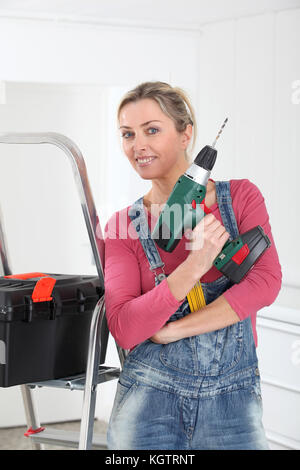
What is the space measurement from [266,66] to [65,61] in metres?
0.83

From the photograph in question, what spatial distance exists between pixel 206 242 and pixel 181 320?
186 millimetres

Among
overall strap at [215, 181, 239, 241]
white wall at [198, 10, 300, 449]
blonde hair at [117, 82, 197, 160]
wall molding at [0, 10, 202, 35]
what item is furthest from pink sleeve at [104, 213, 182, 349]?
wall molding at [0, 10, 202, 35]

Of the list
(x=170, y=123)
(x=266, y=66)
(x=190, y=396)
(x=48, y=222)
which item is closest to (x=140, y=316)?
(x=190, y=396)

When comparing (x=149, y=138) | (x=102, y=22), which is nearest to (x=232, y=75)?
(x=102, y=22)

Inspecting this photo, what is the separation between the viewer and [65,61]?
2.60 metres

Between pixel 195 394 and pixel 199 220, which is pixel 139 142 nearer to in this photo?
pixel 199 220

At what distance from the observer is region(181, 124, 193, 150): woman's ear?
1532 mm

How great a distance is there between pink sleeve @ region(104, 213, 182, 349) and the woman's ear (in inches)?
11.0

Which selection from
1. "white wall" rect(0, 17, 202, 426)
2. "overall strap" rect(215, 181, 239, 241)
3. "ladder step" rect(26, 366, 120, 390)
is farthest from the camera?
"white wall" rect(0, 17, 202, 426)

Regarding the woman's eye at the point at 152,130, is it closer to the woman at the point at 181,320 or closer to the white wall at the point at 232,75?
the woman at the point at 181,320

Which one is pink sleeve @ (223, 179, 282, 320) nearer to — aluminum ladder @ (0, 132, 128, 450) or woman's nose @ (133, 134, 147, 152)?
woman's nose @ (133, 134, 147, 152)

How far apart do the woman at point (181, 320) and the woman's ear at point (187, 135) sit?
0.05 metres

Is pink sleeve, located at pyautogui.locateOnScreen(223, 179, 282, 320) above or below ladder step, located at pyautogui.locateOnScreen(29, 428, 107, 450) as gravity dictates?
above

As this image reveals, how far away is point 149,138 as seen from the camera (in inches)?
57.5
